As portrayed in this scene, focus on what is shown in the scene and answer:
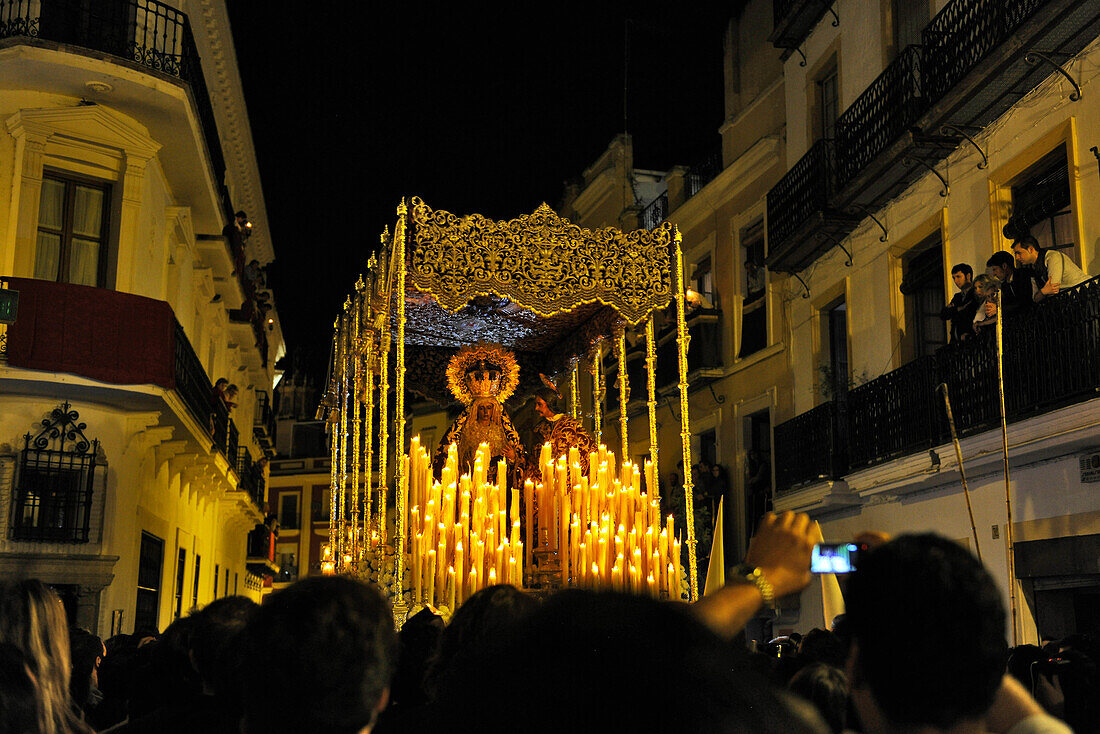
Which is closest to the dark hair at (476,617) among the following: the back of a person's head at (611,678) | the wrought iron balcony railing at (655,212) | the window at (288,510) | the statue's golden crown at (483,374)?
the back of a person's head at (611,678)

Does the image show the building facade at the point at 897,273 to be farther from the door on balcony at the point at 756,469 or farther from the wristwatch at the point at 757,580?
the wristwatch at the point at 757,580

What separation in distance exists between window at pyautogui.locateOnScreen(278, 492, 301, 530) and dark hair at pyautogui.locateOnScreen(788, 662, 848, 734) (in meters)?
43.8

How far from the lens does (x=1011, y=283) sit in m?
9.70

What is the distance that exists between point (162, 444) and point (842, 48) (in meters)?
10.0

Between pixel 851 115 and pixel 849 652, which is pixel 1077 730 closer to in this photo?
pixel 849 652

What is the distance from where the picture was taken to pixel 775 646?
26.9 feet

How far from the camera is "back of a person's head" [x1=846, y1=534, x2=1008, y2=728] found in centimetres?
170

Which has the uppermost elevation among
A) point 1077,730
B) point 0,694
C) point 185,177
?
point 185,177

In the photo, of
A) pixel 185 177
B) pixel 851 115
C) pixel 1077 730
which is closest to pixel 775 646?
pixel 1077 730

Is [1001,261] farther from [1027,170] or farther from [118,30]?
[118,30]

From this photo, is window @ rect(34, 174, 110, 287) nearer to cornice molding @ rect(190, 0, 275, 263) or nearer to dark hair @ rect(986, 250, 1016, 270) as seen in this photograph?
cornice molding @ rect(190, 0, 275, 263)

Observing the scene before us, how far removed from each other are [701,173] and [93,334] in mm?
10838

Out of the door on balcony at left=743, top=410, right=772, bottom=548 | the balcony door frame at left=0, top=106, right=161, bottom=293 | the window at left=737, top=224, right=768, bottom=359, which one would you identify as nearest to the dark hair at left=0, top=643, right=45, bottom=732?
the balcony door frame at left=0, top=106, right=161, bottom=293

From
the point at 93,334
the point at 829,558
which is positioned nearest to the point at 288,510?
the point at 93,334
